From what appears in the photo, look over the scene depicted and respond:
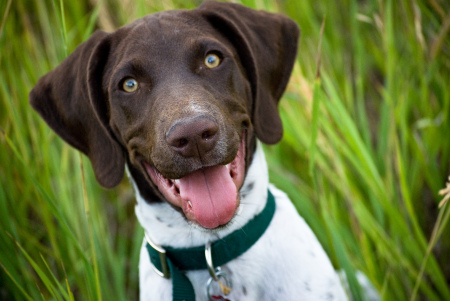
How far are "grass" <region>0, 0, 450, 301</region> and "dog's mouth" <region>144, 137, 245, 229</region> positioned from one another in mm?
565

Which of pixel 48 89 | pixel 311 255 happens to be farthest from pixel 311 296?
pixel 48 89

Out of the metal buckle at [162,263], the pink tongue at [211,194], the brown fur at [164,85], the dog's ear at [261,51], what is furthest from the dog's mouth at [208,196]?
the dog's ear at [261,51]

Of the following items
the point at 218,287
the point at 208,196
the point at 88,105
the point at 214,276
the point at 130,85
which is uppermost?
the point at 130,85

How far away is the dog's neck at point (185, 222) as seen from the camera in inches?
89.0

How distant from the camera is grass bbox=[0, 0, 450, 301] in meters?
2.66

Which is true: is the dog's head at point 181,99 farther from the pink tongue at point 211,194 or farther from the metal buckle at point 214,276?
the metal buckle at point 214,276

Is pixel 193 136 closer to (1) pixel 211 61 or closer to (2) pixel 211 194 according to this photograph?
(2) pixel 211 194

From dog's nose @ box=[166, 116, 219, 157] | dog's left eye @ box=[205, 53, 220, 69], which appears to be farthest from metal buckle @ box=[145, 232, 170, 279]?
dog's left eye @ box=[205, 53, 220, 69]

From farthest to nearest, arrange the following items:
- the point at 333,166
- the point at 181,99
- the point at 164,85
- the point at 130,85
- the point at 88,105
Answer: the point at 333,166, the point at 88,105, the point at 130,85, the point at 164,85, the point at 181,99

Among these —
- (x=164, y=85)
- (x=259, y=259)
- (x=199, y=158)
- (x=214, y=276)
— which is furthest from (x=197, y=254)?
(x=164, y=85)

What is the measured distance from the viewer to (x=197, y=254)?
2.19 metres

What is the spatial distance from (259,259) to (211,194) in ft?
1.45

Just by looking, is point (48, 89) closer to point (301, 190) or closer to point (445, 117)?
point (301, 190)

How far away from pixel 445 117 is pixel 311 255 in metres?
1.24
